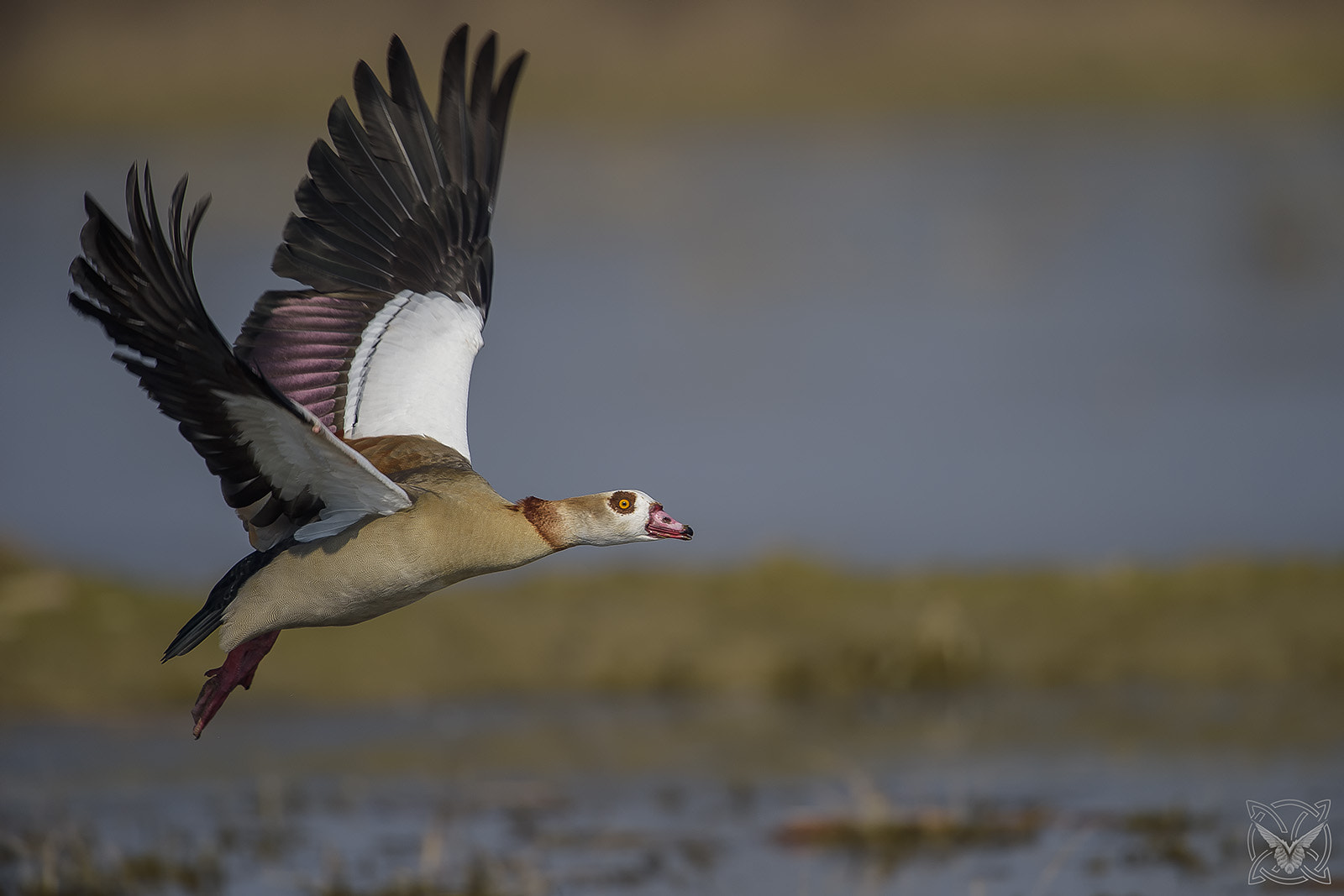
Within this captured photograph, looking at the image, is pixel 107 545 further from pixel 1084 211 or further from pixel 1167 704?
pixel 1084 211

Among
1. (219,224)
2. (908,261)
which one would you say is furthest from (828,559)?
(219,224)

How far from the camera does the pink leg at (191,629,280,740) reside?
7906mm

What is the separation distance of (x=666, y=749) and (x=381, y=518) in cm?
467

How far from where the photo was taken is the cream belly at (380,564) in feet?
24.8

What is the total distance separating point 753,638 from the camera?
13.2m

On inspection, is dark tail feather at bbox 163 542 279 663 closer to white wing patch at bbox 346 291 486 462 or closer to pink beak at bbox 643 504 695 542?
white wing patch at bbox 346 291 486 462

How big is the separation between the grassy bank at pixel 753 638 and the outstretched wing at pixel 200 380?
228 inches

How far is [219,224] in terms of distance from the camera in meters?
23.2

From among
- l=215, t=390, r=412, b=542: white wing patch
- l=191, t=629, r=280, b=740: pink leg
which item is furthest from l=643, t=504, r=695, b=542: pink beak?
l=191, t=629, r=280, b=740: pink leg

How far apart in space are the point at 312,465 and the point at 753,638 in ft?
21.2

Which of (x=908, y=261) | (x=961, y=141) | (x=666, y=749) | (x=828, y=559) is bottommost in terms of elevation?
(x=666, y=749)

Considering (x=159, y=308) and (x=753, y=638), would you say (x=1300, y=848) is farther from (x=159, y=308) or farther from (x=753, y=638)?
(x=159, y=308)

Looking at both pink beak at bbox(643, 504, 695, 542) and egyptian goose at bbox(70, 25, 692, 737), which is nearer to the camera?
egyptian goose at bbox(70, 25, 692, 737)

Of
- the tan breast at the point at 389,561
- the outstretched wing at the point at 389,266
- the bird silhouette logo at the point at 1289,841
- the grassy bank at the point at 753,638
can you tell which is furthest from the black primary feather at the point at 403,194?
the bird silhouette logo at the point at 1289,841
